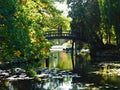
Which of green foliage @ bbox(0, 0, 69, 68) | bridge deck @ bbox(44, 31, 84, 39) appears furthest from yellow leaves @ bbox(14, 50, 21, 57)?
bridge deck @ bbox(44, 31, 84, 39)

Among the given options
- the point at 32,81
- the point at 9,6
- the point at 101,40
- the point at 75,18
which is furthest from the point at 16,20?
the point at 75,18

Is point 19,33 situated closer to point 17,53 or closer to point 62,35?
point 17,53

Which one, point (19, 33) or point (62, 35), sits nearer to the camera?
point (19, 33)

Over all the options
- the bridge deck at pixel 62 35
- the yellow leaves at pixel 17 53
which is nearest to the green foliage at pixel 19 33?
the yellow leaves at pixel 17 53

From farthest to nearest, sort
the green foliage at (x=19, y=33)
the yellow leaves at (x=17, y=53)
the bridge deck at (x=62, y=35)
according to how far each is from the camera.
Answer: the bridge deck at (x=62, y=35) < the yellow leaves at (x=17, y=53) < the green foliage at (x=19, y=33)

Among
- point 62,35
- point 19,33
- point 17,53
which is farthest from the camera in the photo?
point 62,35

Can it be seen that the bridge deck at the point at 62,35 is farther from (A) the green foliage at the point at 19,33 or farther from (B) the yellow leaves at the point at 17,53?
(B) the yellow leaves at the point at 17,53

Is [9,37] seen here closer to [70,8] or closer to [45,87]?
[45,87]

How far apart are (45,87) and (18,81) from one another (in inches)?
172

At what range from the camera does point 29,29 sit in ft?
47.7

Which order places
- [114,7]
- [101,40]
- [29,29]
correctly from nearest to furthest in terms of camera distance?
[29,29]
[114,7]
[101,40]

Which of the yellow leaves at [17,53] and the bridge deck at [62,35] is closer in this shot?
the yellow leaves at [17,53]

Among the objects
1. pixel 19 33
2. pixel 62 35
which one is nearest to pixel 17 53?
pixel 19 33

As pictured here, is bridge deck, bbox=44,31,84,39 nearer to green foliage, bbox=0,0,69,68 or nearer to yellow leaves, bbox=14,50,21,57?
green foliage, bbox=0,0,69,68
